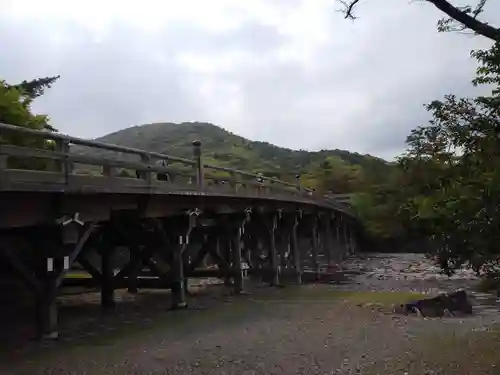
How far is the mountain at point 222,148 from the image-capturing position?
10556cm

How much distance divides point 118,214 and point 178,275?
8.54ft

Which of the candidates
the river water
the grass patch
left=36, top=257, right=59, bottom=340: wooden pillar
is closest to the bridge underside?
left=36, top=257, right=59, bottom=340: wooden pillar

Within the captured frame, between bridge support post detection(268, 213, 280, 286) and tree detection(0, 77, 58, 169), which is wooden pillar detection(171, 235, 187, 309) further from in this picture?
bridge support post detection(268, 213, 280, 286)

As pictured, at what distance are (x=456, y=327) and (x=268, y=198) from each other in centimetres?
912

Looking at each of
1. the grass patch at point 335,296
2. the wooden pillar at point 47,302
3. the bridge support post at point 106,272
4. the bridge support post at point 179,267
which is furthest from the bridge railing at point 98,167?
the grass patch at point 335,296

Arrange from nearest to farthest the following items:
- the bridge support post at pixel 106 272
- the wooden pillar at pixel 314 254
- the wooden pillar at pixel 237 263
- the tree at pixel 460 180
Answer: the tree at pixel 460 180
the bridge support post at pixel 106 272
the wooden pillar at pixel 237 263
the wooden pillar at pixel 314 254

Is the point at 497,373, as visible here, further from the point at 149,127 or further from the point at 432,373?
the point at 149,127

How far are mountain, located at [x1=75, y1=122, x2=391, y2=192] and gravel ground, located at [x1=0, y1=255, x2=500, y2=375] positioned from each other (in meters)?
77.3

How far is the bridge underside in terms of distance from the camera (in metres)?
9.12

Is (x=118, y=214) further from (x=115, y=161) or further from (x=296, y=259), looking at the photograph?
(x=296, y=259)

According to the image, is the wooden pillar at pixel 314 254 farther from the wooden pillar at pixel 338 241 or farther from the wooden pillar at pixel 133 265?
the wooden pillar at pixel 133 265

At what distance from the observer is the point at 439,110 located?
5.68 m

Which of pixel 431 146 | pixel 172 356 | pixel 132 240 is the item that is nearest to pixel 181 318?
pixel 132 240

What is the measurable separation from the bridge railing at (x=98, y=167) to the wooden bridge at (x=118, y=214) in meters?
0.02
